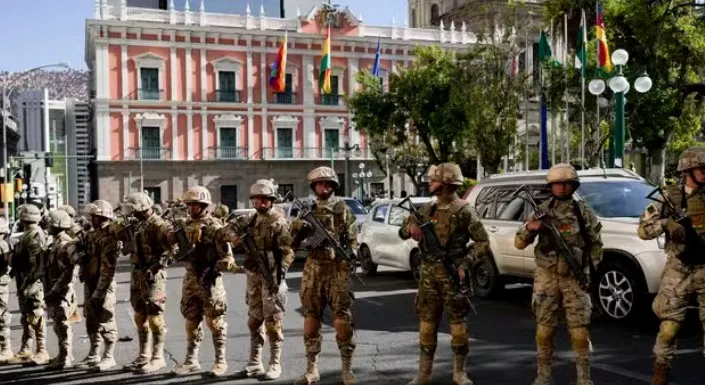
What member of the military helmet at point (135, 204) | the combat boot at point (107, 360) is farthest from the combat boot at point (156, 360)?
the military helmet at point (135, 204)

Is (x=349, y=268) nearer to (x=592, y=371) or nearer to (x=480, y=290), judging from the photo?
(x=592, y=371)

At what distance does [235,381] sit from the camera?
22.7ft

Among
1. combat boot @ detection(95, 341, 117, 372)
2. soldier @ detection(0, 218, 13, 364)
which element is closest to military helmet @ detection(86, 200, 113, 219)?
soldier @ detection(0, 218, 13, 364)

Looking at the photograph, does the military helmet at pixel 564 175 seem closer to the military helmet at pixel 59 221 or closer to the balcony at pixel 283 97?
the military helmet at pixel 59 221

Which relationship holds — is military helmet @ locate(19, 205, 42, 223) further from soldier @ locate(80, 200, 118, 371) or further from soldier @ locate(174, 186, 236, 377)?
soldier @ locate(174, 186, 236, 377)

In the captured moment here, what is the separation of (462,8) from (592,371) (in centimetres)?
4598

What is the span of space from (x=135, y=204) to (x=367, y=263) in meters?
8.15

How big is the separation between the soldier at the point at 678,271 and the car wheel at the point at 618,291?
8.81 ft

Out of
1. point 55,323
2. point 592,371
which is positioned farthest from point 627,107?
point 55,323

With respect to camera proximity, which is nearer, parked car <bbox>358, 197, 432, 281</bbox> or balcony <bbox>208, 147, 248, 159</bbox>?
parked car <bbox>358, 197, 432, 281</bbox>

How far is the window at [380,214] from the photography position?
47.9ft

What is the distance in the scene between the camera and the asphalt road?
22.5 ft

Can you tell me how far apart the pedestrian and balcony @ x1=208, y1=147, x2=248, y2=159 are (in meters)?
39.5

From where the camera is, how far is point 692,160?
5.88 meters
